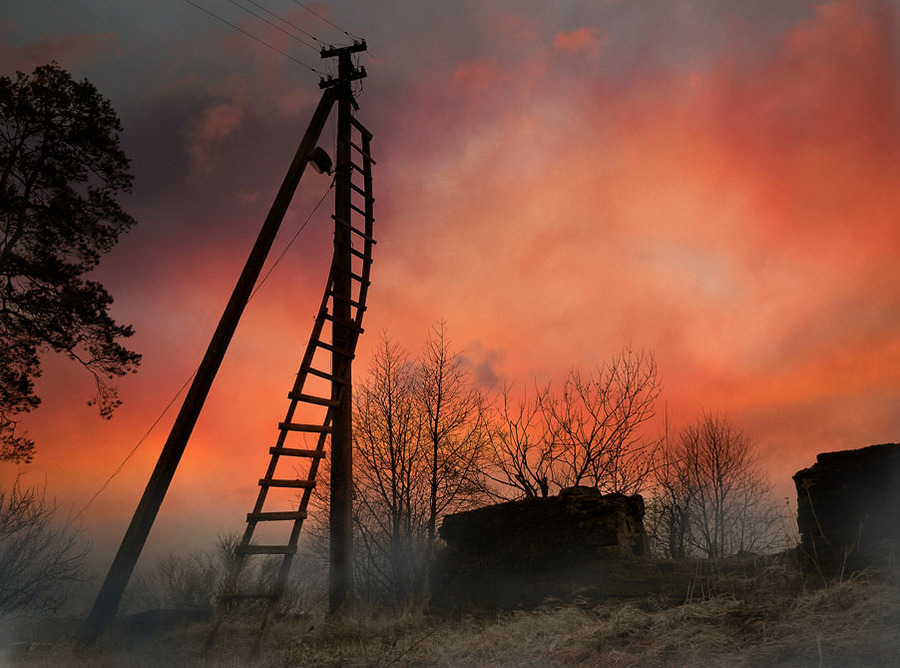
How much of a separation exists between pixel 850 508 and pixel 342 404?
794 cm

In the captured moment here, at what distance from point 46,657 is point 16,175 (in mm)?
9775

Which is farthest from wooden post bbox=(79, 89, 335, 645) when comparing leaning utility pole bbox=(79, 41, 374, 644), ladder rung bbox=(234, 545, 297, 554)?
ladder rung bbox=(234, 545, 297, 554)

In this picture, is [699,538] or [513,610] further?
[699,538]

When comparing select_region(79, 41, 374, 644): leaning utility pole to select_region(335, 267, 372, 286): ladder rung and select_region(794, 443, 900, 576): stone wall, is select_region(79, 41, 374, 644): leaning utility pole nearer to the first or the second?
select_region(335, 267, 372, 286): ladder rung

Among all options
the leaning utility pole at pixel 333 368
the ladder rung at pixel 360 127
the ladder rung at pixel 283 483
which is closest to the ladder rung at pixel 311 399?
the leaning utility pole at pixel 333 368

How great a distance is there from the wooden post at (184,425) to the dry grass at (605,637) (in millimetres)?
525

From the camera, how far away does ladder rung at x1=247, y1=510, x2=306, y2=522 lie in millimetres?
8875

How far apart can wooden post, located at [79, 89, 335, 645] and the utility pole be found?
4.05 ft

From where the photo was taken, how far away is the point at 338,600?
10742 mm

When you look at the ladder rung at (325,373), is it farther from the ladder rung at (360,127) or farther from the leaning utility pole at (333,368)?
the ladder rung at (360,127)

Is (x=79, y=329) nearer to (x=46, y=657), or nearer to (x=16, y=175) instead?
(x=16, y=175)

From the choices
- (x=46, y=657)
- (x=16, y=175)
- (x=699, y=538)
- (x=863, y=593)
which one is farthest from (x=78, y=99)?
(x=699, y=538)

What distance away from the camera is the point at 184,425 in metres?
9.34

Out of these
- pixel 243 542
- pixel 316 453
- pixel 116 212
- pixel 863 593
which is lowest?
pixel 863 593
